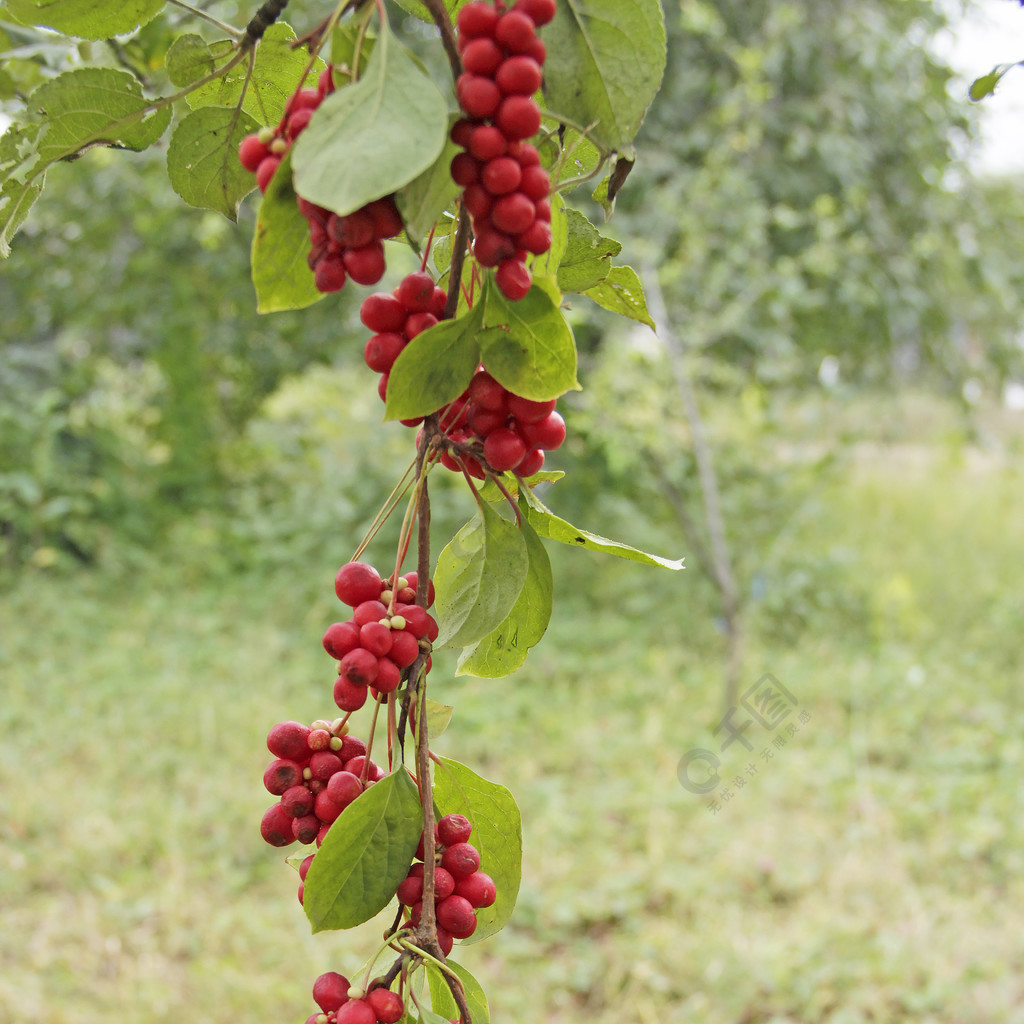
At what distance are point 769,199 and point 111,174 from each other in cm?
224

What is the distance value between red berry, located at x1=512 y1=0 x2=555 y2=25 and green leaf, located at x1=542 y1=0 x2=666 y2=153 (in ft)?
0.07

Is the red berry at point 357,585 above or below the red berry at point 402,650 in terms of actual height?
below

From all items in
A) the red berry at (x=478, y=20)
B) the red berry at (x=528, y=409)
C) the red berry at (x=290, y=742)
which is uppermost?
the red berry at (x=478, y=20)

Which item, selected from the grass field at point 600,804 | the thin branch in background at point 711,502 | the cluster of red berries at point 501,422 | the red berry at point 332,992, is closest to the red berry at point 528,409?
the cluster of red berries at point 501,422

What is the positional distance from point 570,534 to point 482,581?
6 centimetres

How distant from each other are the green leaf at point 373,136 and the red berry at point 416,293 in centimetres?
7

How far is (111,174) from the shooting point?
3.15 meters

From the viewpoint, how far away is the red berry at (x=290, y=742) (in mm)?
354

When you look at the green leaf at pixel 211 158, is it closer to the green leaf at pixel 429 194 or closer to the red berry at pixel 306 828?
the green leaf at pixel 429 194

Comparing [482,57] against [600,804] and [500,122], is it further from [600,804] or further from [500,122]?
[600,804]

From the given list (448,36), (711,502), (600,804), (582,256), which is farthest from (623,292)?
(711,502)

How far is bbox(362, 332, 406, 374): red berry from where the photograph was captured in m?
0.32

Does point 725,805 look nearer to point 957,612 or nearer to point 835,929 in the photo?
point 835,929

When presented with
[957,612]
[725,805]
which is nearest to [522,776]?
[725,805]
